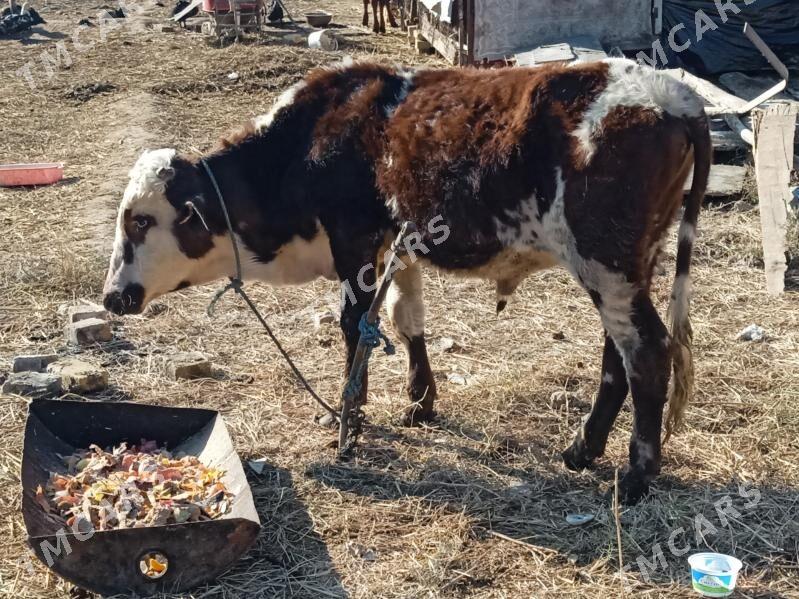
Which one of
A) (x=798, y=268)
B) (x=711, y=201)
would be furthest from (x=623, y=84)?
(x=711, y=201)

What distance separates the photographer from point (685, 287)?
15.2ft

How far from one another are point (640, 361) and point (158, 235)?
258cm

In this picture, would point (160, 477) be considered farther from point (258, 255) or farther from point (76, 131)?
point (76, 131)

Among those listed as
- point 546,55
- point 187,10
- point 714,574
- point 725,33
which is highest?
point 725,33

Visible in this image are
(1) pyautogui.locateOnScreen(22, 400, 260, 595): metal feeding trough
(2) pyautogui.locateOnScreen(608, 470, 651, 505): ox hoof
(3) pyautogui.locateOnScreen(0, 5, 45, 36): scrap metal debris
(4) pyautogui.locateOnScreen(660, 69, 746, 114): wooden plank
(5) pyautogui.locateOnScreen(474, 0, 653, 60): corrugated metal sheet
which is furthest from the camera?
(3) pyautogui.locateOnScreen(0, 5, 45, 36): scrap metal debris

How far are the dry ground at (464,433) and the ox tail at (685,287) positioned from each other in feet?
1.52

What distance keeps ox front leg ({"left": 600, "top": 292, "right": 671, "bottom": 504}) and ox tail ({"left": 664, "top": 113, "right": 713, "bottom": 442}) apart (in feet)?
0.30

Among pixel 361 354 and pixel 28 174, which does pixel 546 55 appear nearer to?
pixel 28 174

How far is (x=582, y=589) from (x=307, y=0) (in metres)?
23.3

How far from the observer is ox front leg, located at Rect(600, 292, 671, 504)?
14.9 feet

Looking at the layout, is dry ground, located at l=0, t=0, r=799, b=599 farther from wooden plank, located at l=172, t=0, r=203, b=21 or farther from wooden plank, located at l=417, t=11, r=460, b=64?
wooden plank, located at l=172, t=0, r=203, b=21

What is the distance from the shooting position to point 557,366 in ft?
20.4

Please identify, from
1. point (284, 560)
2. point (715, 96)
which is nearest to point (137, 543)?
point (284, 560)

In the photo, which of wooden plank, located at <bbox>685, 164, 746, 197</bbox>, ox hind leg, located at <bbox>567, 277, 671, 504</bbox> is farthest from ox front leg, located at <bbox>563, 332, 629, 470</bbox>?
wooden plank, located at <bbox>685, 164, 746, 197</bbox>
